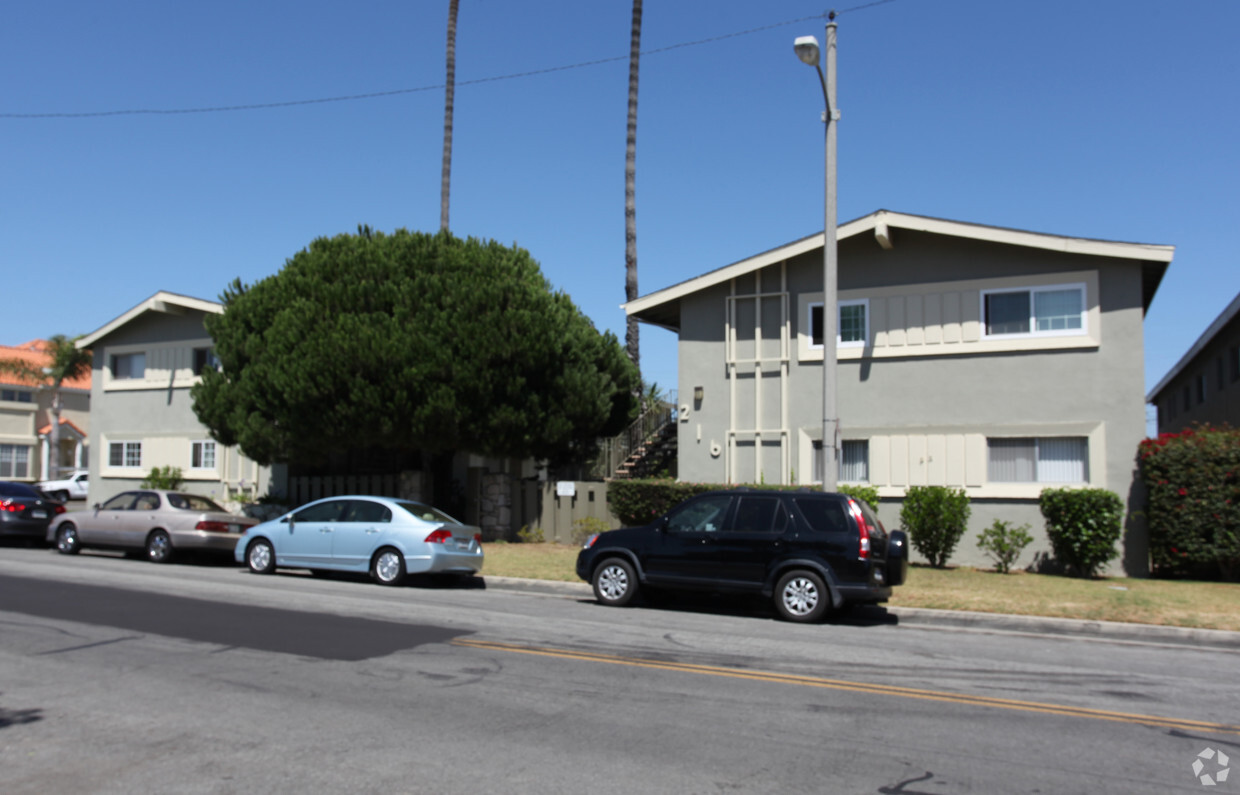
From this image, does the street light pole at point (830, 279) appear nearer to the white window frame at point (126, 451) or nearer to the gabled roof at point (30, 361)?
the white window frame at point (126, 451)

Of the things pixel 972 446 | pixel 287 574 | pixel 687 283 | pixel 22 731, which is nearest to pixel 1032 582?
pixel 972 446

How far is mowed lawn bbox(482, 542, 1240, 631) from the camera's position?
11.9 meters

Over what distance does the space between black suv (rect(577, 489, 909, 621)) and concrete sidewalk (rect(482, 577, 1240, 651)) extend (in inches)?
33.2

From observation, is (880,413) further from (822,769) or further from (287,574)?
(822,769)

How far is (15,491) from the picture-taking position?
21.3 meters

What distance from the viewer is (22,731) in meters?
6.27

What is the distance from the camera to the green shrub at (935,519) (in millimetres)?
17000

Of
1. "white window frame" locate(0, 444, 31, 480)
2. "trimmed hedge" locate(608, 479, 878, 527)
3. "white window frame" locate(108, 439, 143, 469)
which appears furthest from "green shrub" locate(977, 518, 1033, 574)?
"white window frame" locate(0, 444, 31, 480)

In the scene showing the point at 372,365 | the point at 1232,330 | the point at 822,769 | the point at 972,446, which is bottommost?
the point at 822,769

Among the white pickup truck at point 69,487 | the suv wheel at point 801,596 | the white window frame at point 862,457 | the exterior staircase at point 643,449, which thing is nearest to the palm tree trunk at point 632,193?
the exterior staircase at point 643,449

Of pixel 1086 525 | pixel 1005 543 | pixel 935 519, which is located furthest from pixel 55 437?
pixel 1086 525

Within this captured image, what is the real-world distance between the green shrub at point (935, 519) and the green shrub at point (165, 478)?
1966 cm

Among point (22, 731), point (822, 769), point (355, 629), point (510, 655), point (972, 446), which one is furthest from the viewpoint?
point (972, 446)

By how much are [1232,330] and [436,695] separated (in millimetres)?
22865
